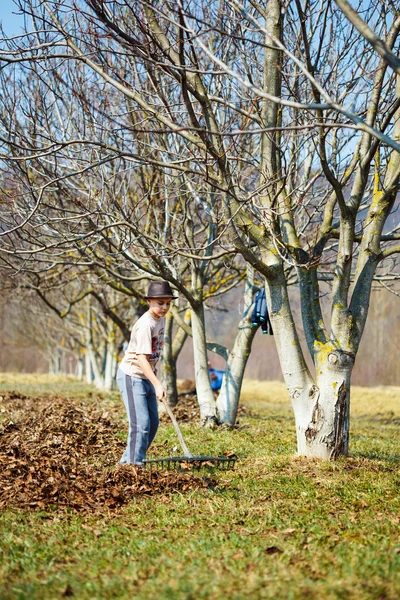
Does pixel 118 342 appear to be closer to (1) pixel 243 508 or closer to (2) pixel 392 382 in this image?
(2) pixel 392 382

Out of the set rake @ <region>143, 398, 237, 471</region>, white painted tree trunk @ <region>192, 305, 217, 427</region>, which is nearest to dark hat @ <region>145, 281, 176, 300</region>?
rake @ <region>143, 398, 237, 471</region>

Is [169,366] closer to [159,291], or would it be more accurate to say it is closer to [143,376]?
[143,376]

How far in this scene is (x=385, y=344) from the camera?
3769 cm

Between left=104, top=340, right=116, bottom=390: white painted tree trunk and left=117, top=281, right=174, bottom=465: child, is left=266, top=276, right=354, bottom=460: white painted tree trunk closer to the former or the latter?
left=117, top=281, right=174, bottom=465: child

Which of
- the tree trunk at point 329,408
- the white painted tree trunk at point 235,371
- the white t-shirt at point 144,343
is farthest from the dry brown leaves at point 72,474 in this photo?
the white painted tree trunk at point 235,371

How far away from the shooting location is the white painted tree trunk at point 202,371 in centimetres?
1117

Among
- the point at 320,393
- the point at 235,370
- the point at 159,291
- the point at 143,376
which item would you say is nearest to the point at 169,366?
the point at 235,370

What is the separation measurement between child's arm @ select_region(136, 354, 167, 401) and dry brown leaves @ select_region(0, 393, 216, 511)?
28.6 inches

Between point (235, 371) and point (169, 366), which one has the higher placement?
point (169, 366)

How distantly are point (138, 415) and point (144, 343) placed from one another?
70cm

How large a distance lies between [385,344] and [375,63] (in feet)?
98.7

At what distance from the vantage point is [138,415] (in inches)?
256

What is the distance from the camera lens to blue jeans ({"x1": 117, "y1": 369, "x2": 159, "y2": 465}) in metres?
6.45

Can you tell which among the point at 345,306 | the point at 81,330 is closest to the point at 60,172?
the point at 345,306
